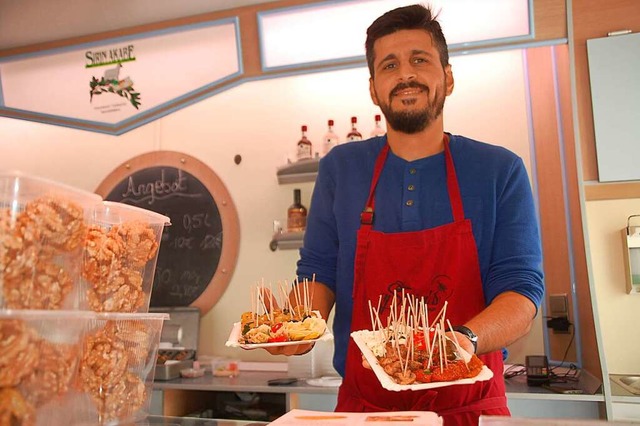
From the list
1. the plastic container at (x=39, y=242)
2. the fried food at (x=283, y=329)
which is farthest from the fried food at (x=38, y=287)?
the fried food at (x=283, y=329)

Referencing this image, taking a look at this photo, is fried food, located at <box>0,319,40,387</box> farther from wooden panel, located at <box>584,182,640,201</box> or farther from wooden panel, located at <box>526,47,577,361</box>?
wooden panel, located at <box>526,47,577,361</box>

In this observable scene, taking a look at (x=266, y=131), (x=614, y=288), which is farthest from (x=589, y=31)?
(x=266, y=131)

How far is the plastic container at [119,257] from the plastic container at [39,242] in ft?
0.38

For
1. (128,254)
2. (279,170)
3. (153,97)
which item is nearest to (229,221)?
(279,170)

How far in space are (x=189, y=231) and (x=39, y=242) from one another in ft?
10.9

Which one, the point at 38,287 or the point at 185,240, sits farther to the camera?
the point at 185,240

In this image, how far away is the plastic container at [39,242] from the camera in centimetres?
100

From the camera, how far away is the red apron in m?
1.88

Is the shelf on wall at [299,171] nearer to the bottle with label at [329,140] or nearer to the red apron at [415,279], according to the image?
the bottle with label at [329,140]

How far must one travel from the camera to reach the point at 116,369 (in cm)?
134

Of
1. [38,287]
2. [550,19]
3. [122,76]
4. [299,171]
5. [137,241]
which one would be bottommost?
[38,287]

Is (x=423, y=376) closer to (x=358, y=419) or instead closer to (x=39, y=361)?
(x=358, y=419)

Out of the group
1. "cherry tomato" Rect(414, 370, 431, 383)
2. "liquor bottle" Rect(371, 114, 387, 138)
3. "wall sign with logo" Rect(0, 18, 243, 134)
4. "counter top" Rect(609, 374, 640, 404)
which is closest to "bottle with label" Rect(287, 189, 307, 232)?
"liquor bottle" Rect(371, 114, 387, 138)

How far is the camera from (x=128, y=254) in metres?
1.39
